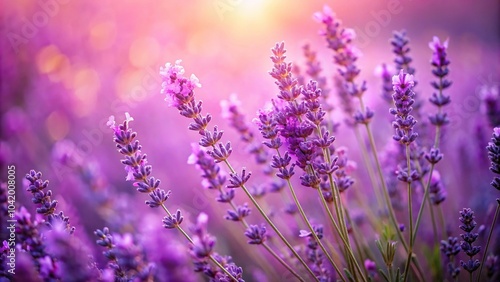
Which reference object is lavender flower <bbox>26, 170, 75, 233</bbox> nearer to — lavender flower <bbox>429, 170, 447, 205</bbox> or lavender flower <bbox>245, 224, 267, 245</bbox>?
lavender flower <bbox>245, 224, 267, 245</bbox>

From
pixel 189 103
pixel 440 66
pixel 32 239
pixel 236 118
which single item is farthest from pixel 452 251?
pixel 32 239

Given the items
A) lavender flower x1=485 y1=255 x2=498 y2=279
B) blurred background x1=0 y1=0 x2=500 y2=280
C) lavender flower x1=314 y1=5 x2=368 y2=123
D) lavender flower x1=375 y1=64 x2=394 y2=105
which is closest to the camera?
lavender flower x1=485 y1=255 x2=498 y2=279

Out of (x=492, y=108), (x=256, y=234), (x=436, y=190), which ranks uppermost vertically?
(x=492, y=108)

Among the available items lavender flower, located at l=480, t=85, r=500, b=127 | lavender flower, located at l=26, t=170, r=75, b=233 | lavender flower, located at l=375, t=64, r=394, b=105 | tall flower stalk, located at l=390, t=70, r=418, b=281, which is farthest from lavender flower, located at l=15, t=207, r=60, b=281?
lavender flower, located at l=480, t=85, r=500, b=127

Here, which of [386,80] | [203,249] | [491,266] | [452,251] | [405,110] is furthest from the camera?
[386,80]

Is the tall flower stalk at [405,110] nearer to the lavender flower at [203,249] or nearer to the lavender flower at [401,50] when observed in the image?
the lavender flower at [401,50]

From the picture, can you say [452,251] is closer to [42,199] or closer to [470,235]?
[470,235]

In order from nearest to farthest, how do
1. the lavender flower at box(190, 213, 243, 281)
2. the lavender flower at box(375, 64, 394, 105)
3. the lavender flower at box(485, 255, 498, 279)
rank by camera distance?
the lavender flower at box(190, 213, 243, 281)
the lavender flower at box(485, 255, 498, 279)
the lavender flower at box(375, 64, 394, 105)

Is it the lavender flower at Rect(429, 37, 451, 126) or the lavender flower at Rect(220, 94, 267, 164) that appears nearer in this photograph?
the lavender flower at Rect(429, 37, 451, 126)

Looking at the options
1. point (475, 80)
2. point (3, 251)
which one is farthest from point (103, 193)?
point (475, 80)
